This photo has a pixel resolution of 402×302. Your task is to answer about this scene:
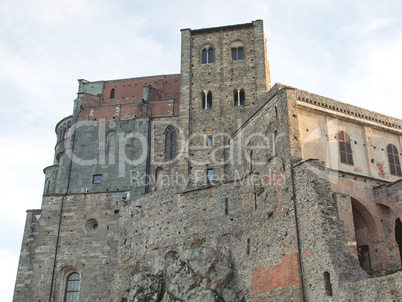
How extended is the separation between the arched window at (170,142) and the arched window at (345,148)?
1342 centimetres

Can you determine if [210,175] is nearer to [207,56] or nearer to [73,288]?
[207,56]

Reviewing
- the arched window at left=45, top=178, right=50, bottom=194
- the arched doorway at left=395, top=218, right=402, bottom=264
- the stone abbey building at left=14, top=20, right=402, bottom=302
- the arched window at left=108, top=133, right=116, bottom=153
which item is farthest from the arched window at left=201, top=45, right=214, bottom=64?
the arched doorway at left=395, top=218, right=402, bottom=264

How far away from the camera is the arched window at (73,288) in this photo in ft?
109

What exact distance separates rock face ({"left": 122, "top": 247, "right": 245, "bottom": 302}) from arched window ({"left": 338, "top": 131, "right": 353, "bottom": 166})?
26.1 ft

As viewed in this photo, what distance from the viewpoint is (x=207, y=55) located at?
3925cm

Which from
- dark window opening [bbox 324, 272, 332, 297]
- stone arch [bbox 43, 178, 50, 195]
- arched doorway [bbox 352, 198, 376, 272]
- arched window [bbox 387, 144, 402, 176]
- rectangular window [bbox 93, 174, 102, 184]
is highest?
stone arch [bbox 43, 178, 50, 195]

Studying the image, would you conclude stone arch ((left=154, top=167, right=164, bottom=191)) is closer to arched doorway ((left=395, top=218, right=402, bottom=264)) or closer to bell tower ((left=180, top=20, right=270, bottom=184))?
bell tower ((left=180, top=20, right=270, bottom=184))

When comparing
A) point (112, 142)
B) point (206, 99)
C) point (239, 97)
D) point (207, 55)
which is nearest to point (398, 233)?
point (239, 97)

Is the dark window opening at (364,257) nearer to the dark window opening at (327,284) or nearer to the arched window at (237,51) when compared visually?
the dark window opening at (327,284)

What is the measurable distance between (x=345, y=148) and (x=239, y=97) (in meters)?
12.0

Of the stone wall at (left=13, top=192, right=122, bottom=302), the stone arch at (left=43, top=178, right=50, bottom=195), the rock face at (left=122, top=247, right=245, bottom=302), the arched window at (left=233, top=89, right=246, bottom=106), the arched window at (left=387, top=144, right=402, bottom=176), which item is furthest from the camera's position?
the stone arch at (left=43, top=178, right=50, bottom=195)

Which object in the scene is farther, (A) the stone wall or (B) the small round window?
(B) the small round window

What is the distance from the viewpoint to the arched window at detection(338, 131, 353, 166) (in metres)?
26.5

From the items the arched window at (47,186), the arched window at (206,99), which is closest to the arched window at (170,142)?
the arched window at (206,99)
